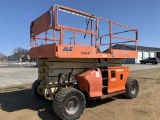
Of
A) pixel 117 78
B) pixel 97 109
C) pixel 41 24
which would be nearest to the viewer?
pixel 41 24

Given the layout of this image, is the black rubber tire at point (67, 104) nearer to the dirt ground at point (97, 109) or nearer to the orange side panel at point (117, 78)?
the dirt ground at point (97, 109)

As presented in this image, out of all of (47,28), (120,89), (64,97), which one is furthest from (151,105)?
(47,28)

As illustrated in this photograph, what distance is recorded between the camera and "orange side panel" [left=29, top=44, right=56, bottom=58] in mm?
5630

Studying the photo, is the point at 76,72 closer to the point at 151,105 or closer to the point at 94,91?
the point at 94,91

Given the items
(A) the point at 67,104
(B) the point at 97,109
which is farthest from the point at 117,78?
(A) the point at 67,104

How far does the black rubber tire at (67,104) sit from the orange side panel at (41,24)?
1836mm

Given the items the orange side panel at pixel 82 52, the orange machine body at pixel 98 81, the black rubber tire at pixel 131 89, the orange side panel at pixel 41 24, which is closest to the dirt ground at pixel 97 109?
the black rubber tire at pixel 131 89

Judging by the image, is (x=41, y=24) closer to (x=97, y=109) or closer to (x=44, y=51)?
(x=44, y=51)

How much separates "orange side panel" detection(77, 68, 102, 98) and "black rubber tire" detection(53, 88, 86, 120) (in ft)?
1.59

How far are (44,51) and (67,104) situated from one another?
1.61 meters

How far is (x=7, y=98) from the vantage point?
8.47 m

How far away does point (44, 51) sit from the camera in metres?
6.08

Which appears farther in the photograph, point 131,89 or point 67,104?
point 131,89

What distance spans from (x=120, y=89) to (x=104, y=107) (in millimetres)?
1083
